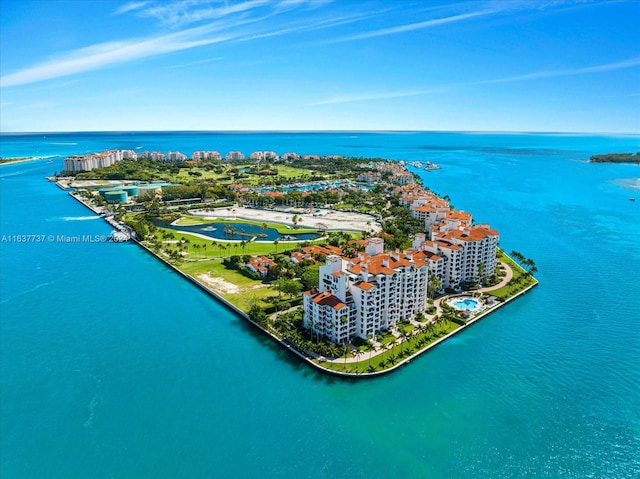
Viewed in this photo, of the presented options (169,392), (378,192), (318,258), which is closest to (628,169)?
(378,192)

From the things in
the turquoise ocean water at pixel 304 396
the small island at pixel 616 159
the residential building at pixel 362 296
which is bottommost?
the turquoise ocean water at pixel 304 396

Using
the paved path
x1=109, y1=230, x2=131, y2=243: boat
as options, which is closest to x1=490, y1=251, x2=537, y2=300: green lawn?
the paved path

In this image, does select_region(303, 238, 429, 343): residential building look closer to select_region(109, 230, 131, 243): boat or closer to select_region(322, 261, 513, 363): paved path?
select_region(322, 261, 513, 363): paved path

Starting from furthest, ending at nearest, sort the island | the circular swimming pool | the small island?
the small island, the circular swimming pool, the island

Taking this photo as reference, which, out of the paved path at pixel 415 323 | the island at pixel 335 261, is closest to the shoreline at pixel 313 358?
the island at pixel 335 261

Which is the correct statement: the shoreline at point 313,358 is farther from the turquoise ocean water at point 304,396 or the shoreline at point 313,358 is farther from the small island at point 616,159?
the small island at point 616,159

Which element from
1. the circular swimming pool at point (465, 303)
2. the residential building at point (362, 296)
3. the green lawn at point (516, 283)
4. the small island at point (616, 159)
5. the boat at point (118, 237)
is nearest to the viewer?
the residential building at point (362, 296)

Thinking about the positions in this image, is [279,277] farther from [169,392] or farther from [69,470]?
[69,470]

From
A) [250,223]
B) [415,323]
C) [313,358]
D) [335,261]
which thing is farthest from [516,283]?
[250,223]
